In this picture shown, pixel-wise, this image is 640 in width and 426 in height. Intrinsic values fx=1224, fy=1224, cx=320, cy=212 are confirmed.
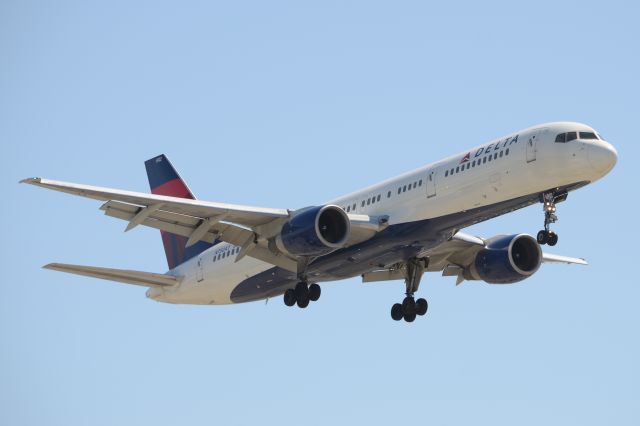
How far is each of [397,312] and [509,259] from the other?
472cm

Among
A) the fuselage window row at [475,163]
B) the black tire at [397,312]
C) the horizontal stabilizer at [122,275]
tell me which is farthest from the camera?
the black tire at [397,312]

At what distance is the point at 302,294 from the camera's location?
145 ft

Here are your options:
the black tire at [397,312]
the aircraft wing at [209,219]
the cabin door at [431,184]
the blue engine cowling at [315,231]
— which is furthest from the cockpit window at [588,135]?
the black tire at [397,312]

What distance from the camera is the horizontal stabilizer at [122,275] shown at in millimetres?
43284

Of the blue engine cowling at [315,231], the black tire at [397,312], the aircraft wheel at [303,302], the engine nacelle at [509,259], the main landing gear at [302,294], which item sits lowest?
the aircraft wheel at [303,302]

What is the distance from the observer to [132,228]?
39.7 meters

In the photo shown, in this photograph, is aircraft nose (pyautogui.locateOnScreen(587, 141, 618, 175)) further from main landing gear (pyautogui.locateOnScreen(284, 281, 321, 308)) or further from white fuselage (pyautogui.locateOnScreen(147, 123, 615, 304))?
main landing gear (pyautogui.locateOnScreen(284, 281, 321, 308))

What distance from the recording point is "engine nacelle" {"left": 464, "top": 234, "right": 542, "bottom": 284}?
1828 inches

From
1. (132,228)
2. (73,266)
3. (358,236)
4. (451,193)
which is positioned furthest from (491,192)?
(73,266)

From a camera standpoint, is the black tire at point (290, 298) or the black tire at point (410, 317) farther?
the black tire at point (410, 317)

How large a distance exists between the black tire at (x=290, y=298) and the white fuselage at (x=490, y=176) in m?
3.61

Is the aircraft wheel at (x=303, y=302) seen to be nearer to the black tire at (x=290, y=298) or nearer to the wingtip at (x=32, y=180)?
the black tire at (x=290, y=298)

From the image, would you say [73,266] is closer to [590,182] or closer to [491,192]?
[491,192]

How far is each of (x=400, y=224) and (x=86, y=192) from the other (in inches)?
417
